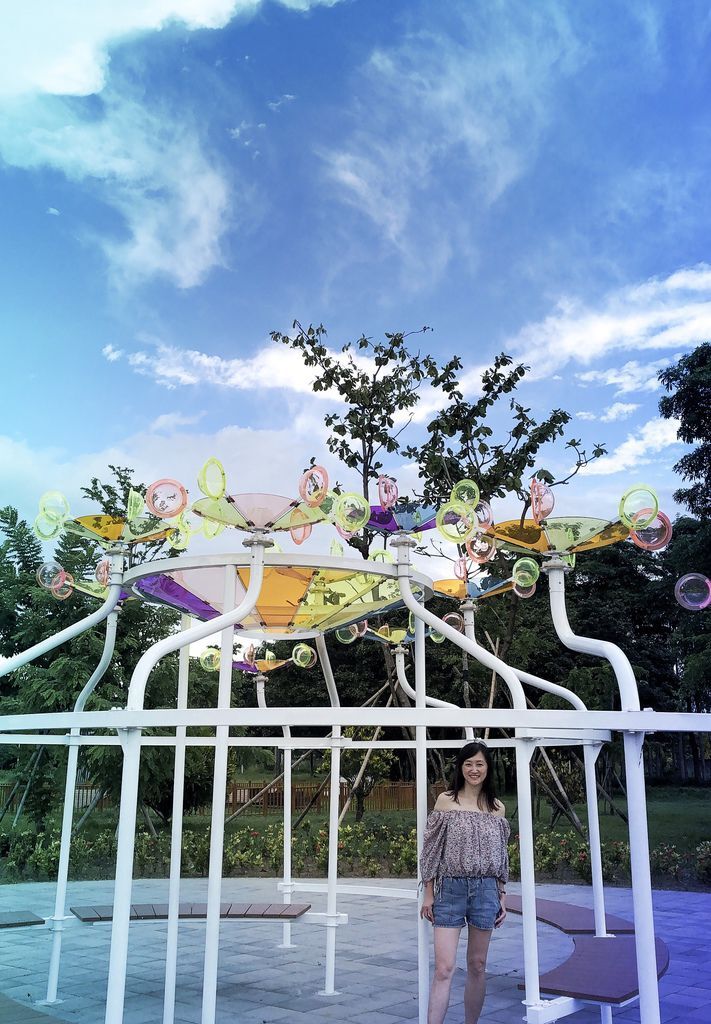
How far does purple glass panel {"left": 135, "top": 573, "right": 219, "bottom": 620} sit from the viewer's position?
4906 millimetres

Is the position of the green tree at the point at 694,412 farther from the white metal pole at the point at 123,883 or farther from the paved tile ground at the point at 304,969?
the white metal pole at the point at 123,883

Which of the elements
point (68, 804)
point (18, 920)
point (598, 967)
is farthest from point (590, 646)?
point (18, 920)

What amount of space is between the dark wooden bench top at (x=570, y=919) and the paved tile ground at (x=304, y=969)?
35 cm

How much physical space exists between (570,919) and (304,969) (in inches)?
81.8

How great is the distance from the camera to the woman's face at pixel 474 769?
4.12m

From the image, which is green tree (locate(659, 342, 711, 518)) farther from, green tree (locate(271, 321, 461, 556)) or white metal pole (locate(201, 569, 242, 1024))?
white metal pole (locate(201, 569, 242, 1024))

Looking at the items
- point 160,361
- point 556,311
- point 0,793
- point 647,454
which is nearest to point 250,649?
point 160,361

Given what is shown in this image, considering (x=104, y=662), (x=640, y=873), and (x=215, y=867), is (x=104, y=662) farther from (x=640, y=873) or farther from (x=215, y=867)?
(x=640, y=873)

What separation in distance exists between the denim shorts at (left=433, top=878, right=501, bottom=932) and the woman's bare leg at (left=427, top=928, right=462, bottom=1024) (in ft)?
0.14

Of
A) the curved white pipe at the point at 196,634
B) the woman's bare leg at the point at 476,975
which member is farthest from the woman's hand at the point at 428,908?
the curved white pipe at the point at 196,634

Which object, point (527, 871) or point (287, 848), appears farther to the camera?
point (287, 848)

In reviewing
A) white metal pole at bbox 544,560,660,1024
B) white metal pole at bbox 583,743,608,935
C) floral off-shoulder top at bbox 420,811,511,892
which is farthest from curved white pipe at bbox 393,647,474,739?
white metal pole at bbox 544,560,660,1024

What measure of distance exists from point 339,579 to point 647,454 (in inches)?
534

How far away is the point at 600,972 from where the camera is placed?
4.50 m
